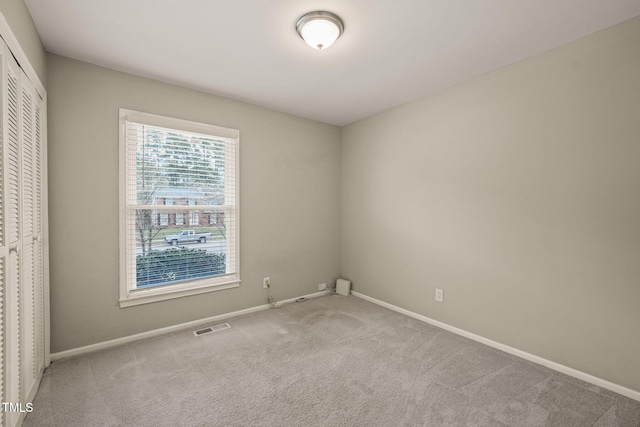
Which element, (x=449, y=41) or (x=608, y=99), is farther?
(x=449, y=41)

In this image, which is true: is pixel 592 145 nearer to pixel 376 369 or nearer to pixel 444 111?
pixel 444 111

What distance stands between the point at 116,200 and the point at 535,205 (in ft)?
11.6

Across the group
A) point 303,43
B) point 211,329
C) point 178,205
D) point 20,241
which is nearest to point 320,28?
point 303,43

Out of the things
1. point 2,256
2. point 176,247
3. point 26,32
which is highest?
point 26,32

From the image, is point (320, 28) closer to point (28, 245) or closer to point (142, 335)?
point (28, 245)

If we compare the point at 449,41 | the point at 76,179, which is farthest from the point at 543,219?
the point at 76,179

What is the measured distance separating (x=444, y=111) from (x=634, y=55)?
Result: 1299 mm

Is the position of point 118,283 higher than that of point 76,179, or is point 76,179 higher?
point 76,179

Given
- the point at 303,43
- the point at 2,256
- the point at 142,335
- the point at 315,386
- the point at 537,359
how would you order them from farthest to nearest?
the point at 142,335
the point at 537,359
the point at 303,43
the point at 315,386
the point at 2,256

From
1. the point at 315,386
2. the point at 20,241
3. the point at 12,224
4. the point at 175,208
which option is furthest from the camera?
the point at 175,208

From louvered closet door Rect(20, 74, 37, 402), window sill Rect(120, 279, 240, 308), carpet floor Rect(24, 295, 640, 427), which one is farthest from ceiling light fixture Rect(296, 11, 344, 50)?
window sill Rect(120, 279, 240, 308)

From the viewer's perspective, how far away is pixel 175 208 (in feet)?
9.27

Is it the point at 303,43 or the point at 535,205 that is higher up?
the point at 303,43

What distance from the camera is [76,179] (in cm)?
234
